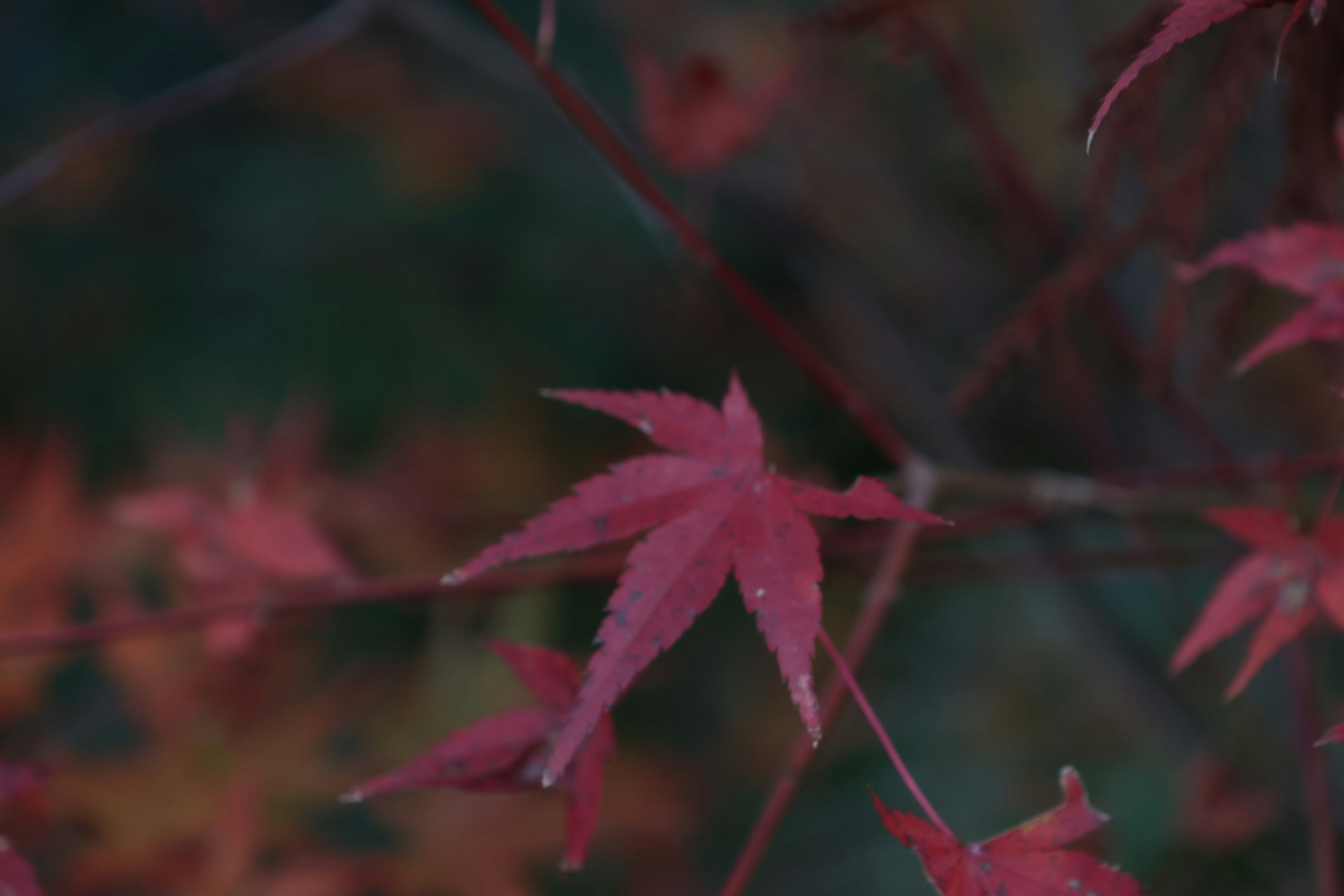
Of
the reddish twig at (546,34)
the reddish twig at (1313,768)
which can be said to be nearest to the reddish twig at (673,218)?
the reddish twig at (546,34)

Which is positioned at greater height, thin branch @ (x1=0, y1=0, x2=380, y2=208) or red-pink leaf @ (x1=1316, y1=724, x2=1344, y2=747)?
thin branch @ (x1=0, y1=0, x2=380, y2=208)

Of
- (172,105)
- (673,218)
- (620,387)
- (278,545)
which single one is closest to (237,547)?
(278,545)

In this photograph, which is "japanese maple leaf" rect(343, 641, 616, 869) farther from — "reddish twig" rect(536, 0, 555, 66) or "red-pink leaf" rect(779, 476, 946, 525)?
"reddish twig" rect(536, 0, 555, 66)

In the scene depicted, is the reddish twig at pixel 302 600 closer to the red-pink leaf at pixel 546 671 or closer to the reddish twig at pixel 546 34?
the red-pink leaf at pixel 546 671

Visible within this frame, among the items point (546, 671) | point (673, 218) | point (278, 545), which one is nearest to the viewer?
point (546, 671)

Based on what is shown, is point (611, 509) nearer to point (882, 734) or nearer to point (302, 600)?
point (882, 734)

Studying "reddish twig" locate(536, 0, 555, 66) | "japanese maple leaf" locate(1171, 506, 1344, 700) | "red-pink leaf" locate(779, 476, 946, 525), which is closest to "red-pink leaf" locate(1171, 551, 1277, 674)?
"japanese maple leaf" locate(1171, 506, 1344, 700)

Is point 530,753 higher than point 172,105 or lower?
lower
